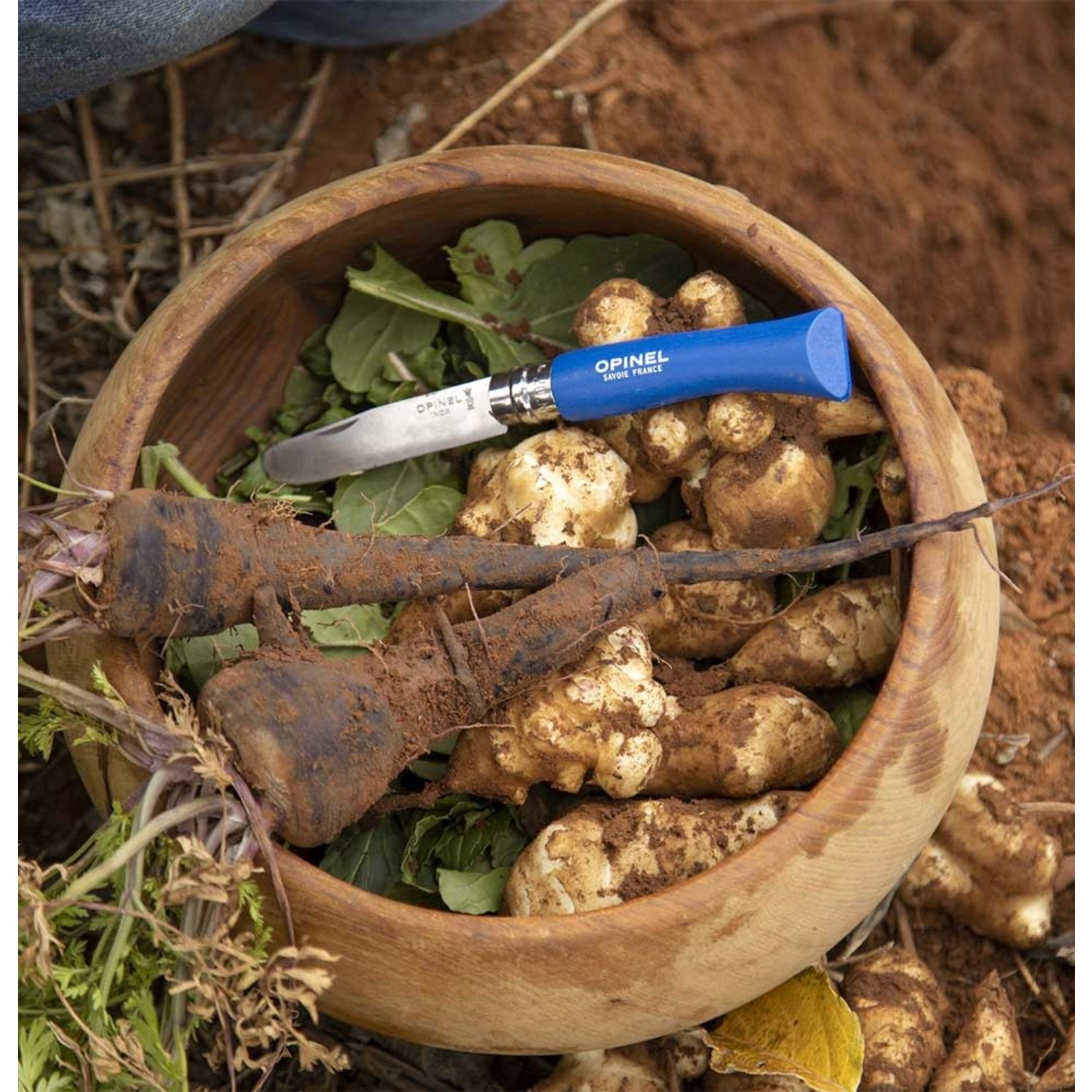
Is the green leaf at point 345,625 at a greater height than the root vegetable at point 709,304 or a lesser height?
lesser

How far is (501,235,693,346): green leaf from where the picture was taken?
1655mm

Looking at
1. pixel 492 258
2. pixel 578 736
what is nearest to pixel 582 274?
pixel 492 258

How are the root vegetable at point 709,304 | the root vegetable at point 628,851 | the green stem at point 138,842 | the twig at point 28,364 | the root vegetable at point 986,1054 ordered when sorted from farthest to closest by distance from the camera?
the twig at point 28,364
the root vegetable at point 986,1054
the root vegetable at point 709,304
the root vegetable at point 628,851
the green stem at point 138,842

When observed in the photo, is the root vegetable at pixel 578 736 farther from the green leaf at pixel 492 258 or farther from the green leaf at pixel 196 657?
the green leaf at pixel 492 258

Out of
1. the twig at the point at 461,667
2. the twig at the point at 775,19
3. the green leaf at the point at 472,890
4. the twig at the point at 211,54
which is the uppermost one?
the twig at the point at 211,54

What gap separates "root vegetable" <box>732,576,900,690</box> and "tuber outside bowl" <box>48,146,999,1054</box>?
11 centimetres

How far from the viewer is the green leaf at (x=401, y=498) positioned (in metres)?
1.66

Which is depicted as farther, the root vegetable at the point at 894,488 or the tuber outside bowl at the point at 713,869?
the root vegetable at the point at 894,488

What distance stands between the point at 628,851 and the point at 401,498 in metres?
0.52

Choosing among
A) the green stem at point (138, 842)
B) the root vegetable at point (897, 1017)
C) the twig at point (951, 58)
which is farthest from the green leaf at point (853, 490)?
the twig at point (951, 58)

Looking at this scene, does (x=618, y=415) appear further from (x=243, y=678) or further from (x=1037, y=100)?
(x=1037, y=100)

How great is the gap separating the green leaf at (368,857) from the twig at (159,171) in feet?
3.59

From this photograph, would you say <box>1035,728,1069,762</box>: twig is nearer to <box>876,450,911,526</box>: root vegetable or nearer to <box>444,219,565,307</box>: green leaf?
<box>876,450,911,526</box>: root vegetable

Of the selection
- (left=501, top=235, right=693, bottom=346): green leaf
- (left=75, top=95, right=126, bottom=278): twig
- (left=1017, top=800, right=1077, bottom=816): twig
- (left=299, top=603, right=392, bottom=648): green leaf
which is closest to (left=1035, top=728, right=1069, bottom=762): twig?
(left=1017, top=800, right=1077, bottom=816): twig
